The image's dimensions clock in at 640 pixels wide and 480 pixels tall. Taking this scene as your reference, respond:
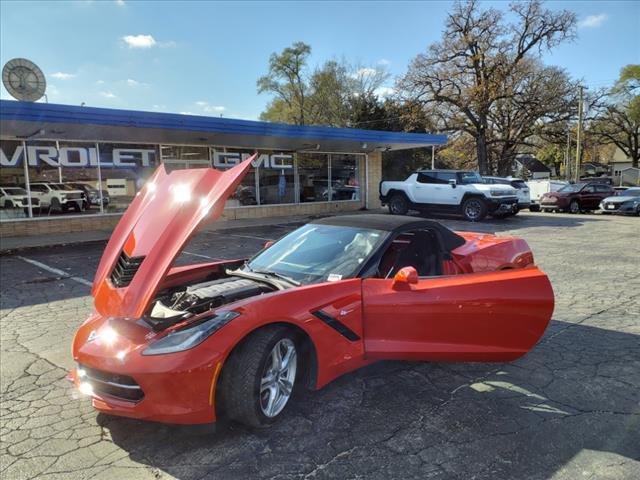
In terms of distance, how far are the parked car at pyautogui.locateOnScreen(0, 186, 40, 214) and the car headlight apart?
1332 cm

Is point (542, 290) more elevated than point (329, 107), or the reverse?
point (329, 107)

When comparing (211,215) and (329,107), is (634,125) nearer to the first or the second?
(329,107)

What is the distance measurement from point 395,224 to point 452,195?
1413 cm

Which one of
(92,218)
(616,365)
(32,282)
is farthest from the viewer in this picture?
(92,218)

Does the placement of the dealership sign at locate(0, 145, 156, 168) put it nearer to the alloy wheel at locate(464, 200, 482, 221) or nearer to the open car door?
the alloy wheel at locate(464, 200, 482, 221)

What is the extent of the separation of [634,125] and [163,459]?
72.9 metres

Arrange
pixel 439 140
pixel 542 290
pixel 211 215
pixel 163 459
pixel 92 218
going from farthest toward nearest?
1. pixel 439 140
2. pixel 92 218
3. pixel 542 290
4. pixel 211 215
5. pixel 163 459

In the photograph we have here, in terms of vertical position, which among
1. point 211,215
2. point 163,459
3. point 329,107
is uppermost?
point 329,107

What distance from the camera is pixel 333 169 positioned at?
70.6 feet

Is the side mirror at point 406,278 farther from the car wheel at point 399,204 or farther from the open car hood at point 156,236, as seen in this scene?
the car wheel at point 399,204

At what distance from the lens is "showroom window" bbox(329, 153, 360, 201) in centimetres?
2166

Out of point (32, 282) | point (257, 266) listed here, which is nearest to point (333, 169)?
point (32, 282)

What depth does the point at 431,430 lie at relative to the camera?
2.95 m

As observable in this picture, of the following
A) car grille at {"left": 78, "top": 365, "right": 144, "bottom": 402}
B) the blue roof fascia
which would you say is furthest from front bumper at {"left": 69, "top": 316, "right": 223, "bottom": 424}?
the blue roof fascia
